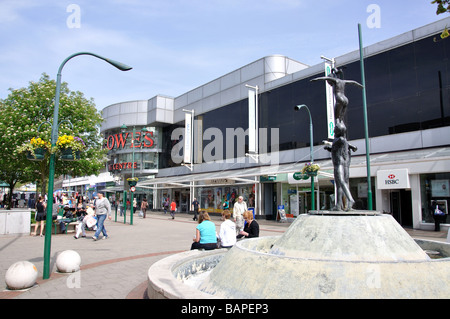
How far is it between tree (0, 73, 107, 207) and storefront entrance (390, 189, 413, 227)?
19303mm

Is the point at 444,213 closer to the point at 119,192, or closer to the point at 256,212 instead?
the point at 256,212

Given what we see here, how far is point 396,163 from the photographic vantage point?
60.9ft

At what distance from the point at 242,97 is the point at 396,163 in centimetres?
1600

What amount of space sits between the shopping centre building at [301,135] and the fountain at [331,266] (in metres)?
4.86

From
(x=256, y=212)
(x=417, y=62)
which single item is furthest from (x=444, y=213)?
(x=256, y=212)

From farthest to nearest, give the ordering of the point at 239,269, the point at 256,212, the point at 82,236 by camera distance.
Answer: the point at 256,212, the point at 82,236, the point at 239,269

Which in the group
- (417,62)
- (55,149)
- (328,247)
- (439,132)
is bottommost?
(328,247)

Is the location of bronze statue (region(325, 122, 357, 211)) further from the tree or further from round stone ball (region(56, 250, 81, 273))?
the tree

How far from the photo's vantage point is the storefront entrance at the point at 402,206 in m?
19.7

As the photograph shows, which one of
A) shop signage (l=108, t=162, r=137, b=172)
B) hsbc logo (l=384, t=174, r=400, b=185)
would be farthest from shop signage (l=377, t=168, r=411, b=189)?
shop signage (l=108, t=162, r=137, b=172)

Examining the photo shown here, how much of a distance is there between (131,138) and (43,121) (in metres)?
25.3


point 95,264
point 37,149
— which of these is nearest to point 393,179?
point 95,264

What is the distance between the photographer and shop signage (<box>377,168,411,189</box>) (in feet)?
59.0

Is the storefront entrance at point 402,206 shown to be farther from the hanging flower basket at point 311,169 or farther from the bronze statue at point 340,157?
the bronze statue at point 340,157
